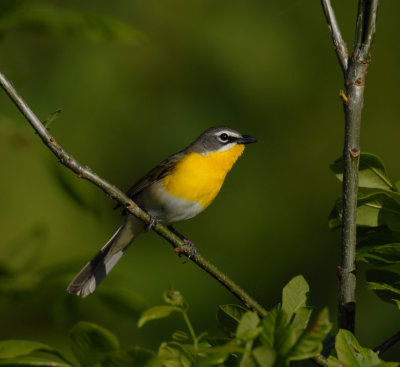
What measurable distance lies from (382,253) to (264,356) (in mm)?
608

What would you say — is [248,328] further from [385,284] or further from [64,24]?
[64,24]

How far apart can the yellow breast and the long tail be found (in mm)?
321

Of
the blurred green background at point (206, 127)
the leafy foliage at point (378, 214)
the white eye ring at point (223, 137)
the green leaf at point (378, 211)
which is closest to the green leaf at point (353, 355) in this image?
the leafy foliage at point (378, 214)

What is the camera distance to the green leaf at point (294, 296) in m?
1.38

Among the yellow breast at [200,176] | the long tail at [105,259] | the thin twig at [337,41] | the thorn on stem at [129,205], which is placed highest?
the thin twig at [337,41]

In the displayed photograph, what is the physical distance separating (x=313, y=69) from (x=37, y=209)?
242 centimetres

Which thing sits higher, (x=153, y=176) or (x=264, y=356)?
(x=264, y=356)

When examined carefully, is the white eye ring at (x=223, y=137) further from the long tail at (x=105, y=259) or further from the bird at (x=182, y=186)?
the long tail at (x=105, y=259)

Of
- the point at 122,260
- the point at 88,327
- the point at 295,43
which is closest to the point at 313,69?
the point at 295,43

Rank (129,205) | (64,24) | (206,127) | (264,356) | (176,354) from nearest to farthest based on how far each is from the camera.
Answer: (264,356) → (176,354) → (129,205) → (64,24) → (206,127)

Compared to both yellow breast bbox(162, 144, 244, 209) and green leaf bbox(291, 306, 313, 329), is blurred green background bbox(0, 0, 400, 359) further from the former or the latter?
green leaf bbox(291, 306, 313, 329)

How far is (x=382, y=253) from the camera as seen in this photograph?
5.08ft

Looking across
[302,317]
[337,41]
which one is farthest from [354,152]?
[302,317]

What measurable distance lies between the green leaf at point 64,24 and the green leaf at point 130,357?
2.01 metres
